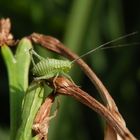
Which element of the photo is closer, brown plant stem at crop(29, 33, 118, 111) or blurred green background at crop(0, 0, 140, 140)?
brown plant stem at crop(29, 33, 118, 111)

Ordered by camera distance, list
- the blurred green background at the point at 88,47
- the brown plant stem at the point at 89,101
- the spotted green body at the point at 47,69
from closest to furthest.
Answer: the brown plant stem at the point at 89,101 → the spotted green body at the point at 47,69 → the blurred green background at the point at 88,47

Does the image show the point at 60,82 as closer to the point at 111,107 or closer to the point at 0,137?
the point at 111,107

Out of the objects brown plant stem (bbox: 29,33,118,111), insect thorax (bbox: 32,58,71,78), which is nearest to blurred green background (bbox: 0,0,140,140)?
brown plant stem (bbox: 29,33,118,111)

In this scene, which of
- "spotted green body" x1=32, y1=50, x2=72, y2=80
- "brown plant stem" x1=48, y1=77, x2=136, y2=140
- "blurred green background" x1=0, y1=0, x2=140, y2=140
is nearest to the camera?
"brown plant stem" x1=48, y1=77, x2=136, y2=140

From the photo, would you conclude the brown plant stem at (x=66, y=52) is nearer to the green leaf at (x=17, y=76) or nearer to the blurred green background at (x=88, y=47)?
the green leaf at (x=17, y=76)

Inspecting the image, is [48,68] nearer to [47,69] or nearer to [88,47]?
[47,69]

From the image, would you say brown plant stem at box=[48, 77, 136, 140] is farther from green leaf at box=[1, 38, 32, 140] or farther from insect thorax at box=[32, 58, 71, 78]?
green leaf at box=[1, 38, 32, 140]

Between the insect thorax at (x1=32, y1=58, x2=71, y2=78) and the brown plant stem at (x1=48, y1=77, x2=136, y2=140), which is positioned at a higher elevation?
the insect thorax at (x1=32, y1=58, x2=71, y2=78)

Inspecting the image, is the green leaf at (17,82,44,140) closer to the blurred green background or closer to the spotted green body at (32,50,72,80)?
the spotted green body at (32,50,72,80)

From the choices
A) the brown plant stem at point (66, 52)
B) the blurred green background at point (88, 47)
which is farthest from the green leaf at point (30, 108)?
the blurred green background at point (88, 47)

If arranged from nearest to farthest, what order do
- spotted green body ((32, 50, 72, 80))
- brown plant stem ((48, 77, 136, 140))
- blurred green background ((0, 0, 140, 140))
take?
brown plant stem ((48, 77, 136, 140)) → spotted green body ((32, 50, 72, 80)) → blurred green background ((0, 0, 140, 140))
